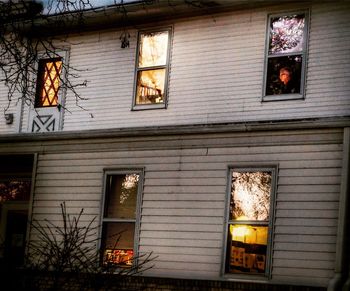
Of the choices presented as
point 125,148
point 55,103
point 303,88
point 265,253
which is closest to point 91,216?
point 125,148

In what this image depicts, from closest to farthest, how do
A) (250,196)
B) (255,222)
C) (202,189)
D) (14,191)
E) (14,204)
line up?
1. (255,222)
2. (250,196)
3. (202,189)
4. (14,204)
5. (14,191)

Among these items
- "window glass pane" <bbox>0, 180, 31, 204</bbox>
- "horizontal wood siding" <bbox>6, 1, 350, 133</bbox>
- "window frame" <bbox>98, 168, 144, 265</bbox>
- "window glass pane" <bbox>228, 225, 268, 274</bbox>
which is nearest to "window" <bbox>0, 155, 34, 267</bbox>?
"window glass pane" <bbox>0, 180, 31, 204</bbox>

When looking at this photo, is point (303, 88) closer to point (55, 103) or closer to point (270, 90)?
point (270, 90)

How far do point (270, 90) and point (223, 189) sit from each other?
2094mm

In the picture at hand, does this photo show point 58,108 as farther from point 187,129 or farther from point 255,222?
point 255,222

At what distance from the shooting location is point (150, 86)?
47.5ft

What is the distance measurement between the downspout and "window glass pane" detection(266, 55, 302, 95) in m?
1.54

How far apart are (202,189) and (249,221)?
120 cm

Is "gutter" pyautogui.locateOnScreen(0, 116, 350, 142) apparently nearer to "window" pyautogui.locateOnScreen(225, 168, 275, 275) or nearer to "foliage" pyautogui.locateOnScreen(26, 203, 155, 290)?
"window" pyautogui.locateOnScreen(225, 168, 275, 275)

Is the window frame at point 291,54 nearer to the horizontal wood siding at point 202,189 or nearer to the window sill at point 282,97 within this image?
the window sill at point 282,97

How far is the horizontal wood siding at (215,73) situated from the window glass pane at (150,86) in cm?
20

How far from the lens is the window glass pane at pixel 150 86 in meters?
14.3

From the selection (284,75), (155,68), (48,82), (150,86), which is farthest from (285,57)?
(48,82)

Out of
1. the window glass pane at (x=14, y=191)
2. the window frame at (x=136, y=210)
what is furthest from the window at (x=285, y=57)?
the window glass pane at (x=14, y=191)
